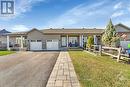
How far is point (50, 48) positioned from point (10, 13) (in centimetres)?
1350

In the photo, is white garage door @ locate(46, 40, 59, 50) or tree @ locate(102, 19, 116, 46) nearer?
tree @ locate(102, 19, 116, 46)

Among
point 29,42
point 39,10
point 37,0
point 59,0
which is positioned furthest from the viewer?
point 29,42

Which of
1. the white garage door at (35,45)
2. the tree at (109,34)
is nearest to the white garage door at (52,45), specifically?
the white garage door at (35,45)

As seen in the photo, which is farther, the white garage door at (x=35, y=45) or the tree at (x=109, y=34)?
the white garage door at (x=35, y=45)

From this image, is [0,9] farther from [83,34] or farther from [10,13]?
[83,34]

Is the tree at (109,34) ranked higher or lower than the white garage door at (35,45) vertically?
higher

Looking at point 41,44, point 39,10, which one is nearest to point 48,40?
point 41,44

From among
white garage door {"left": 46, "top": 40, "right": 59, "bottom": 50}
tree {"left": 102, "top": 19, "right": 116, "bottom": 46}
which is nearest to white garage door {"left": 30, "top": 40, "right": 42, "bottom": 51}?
white garage door {"left": 46, "top": 40, "right": 59, "bottom": 50}

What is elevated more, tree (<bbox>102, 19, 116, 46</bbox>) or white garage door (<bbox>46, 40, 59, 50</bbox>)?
tree (<bbox>102, 19, 116, 46</bbox>)

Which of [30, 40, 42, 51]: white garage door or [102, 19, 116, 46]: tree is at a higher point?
[102, 19, 116, 46]: tree

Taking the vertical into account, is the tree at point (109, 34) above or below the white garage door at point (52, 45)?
above

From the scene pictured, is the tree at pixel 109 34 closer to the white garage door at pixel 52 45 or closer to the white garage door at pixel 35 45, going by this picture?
the white garage door at pixel 52 45

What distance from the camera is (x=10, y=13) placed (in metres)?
30.9

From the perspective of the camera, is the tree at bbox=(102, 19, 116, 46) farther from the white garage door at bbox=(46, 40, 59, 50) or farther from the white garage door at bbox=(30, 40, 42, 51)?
the white garage door at bbox=(30, 40, 42, 51)
